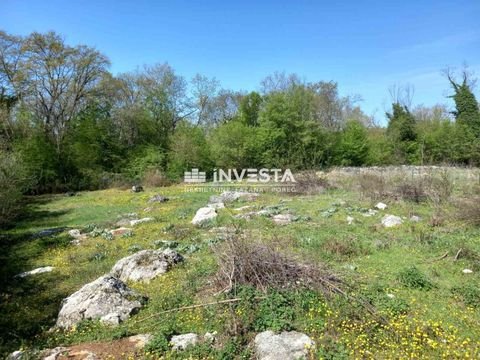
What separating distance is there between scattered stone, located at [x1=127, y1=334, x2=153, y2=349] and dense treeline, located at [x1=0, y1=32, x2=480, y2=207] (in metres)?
19.2

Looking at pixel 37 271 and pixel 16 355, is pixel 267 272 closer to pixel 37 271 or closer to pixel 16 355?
pixel 16 355

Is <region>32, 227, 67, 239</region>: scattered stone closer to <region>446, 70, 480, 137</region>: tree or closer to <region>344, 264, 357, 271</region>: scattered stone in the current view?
<region>344, 264, 357, 271</region>: scattered stone

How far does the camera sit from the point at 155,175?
2847 centimetres

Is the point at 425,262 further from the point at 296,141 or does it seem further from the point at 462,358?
the point at 296,141

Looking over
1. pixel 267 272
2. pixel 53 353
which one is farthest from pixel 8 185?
pixel 267 272

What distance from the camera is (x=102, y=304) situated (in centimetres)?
569

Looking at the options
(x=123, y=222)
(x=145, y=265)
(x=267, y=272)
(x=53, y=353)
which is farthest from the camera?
(x=123, y=222)

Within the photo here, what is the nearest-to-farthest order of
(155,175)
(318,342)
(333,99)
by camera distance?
(318,342) < (155,175) < (333,99)

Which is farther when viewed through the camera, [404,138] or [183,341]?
[404,138]

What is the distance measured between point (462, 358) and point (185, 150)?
27.7 m

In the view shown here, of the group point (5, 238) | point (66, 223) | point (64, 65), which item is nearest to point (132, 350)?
point (5, 238)

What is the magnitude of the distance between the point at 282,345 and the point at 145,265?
4.11 metres

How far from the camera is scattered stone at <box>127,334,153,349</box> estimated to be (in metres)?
4.67

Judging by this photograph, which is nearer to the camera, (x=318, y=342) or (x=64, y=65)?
(x=318, y=342)
